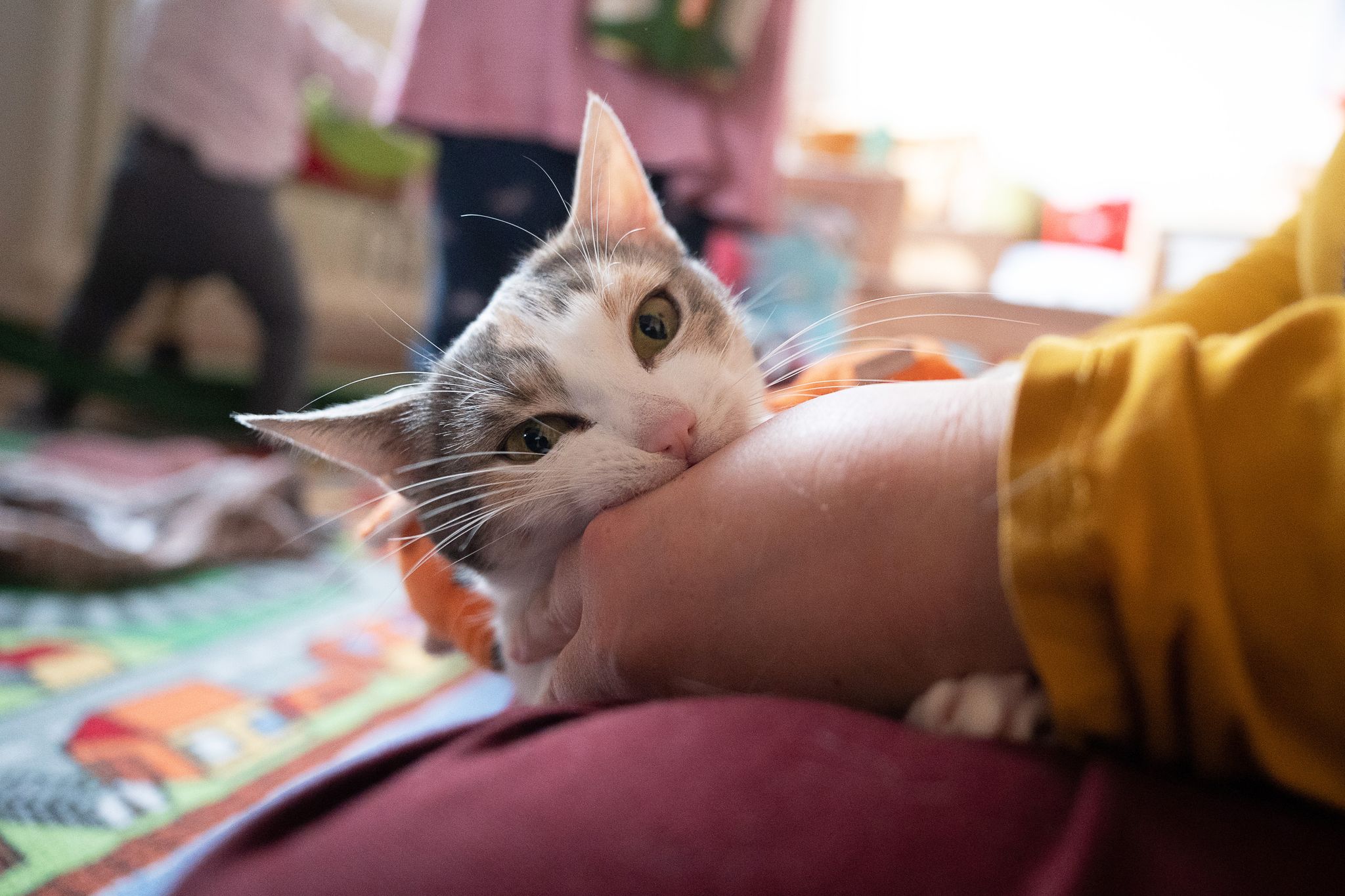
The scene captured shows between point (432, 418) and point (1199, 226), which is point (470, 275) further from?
point (1199, 226)

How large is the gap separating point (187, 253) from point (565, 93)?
180 centimetres

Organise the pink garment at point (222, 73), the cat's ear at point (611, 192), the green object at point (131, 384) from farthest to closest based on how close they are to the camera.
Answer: the green object at point (131, 384), the pink garment at point (222, 73), the cat's ear at point (611, 192)

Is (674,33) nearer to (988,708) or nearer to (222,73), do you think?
(988,708)

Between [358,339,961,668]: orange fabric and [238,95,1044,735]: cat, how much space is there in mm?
34

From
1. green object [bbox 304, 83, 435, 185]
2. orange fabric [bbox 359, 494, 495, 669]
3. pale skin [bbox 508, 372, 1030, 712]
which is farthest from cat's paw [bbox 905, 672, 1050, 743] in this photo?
green object [bbox 304, 83, 435, 185]

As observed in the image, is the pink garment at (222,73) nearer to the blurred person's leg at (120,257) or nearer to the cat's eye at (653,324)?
the blurred person's leg at (120,257)

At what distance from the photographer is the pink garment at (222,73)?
2059mm

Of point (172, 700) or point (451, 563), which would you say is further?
point (172, 700)

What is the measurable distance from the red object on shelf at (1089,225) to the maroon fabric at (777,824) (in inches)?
102

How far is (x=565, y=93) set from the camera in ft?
2.49

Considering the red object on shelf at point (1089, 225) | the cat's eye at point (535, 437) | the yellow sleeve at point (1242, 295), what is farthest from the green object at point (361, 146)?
the yellow sleeve at point (1242, 295)

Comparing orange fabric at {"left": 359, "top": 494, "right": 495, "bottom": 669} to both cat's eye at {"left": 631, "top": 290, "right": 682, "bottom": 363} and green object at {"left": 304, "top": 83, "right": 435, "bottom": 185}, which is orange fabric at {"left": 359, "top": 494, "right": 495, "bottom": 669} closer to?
cat's eye at {"left": 631, "top": 290, "right": 682, "bottom": 363}

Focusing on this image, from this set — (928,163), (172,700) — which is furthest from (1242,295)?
(928,163)

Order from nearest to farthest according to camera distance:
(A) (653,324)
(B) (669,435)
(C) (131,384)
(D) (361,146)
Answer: (B) (669,435), (A) (653,324), (C) (131,384), (D) (361,146)
